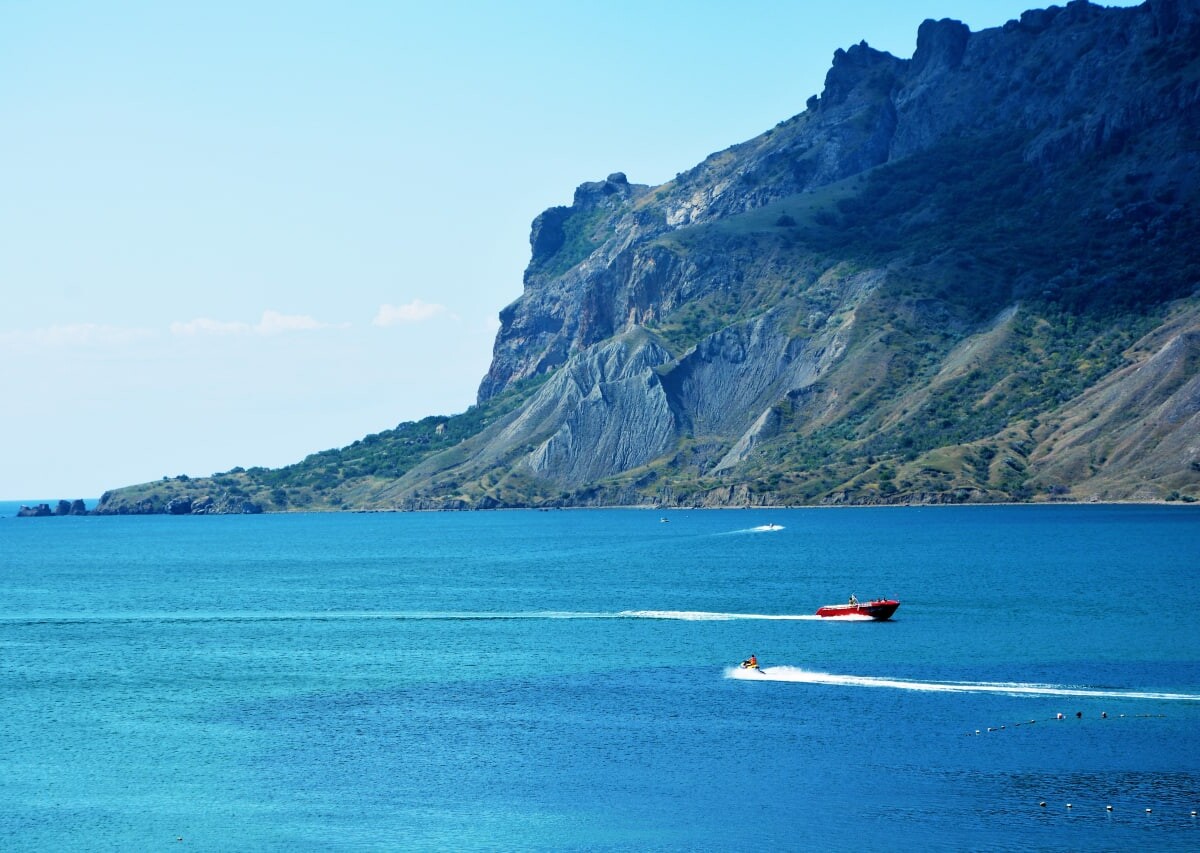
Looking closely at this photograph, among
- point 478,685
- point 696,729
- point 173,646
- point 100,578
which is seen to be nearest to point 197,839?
point 696,729

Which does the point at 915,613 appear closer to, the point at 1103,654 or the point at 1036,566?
the point at 1103,654

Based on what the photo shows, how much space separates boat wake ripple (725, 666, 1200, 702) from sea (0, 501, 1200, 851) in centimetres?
33

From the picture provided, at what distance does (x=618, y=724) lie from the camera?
81.9 metres

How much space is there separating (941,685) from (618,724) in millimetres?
21226

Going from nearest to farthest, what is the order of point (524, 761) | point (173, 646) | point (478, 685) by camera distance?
point (524, 761)
point (478, 685)
point (173, 646)

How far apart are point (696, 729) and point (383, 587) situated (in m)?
92.2

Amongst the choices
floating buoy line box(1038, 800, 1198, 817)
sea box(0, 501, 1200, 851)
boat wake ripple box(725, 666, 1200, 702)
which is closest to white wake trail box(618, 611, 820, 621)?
sea box(0, 501, 1200, 851)

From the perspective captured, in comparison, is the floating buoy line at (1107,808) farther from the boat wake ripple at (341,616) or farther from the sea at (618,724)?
the boat wake ripple at (341,616)

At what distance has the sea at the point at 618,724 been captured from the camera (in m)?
63.0

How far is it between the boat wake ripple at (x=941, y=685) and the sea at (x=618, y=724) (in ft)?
1.07

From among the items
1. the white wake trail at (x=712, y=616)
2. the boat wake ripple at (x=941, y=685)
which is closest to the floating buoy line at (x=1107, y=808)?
the boat wake ripple at (x=941, y=685)

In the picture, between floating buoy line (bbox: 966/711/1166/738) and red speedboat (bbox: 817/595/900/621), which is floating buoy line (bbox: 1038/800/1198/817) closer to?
floating buoy line (bbox: 966/711/1166/738)

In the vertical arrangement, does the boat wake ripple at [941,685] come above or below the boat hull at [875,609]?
below

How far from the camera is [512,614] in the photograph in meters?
135
